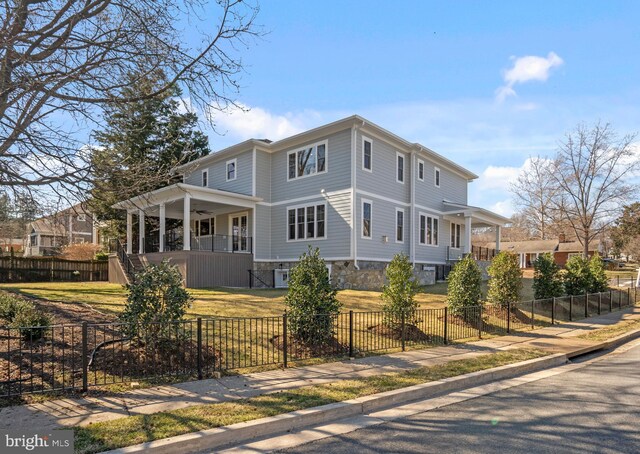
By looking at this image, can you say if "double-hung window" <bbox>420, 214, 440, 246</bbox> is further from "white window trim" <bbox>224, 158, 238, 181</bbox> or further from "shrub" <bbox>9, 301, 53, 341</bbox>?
"shrub" <bbox>9, 301, 53, 341</bbox>

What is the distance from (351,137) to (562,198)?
102 ft

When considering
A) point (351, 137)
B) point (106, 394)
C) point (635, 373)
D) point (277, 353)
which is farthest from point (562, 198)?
point (106, 394)

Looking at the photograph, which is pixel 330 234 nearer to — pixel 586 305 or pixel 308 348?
pixel 586 305

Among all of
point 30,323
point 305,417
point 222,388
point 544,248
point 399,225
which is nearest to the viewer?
point 305,417

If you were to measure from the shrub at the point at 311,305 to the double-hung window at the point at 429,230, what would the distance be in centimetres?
1664

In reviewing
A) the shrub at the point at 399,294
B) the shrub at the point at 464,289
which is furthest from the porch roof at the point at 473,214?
the shrub at the point at 399,294

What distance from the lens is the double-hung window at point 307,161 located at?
22.2 metres

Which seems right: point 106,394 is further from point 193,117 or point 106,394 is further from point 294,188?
point 294,188

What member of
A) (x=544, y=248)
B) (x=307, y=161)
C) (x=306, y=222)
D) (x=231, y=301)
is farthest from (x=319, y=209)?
(x=544, y=248)

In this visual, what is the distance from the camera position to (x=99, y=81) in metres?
8.04

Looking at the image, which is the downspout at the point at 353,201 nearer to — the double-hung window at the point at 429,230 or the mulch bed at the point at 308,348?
the double-hung window at the point at 429,230

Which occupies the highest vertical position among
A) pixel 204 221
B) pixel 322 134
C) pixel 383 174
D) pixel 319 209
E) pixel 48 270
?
pixel 322 134

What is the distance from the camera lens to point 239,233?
25.1 m

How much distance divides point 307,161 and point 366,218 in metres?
4.32
